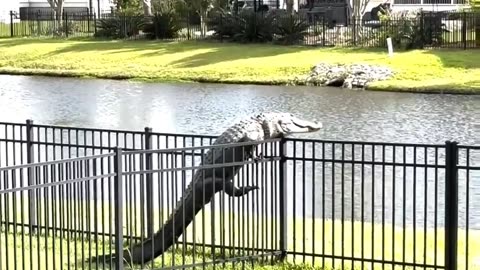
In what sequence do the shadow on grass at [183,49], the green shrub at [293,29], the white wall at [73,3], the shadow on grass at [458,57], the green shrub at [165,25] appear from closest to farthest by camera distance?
the shadow on grass at [458,57], the shadow on grass at [183,49], the green shrub at [293,29], the green shrub at [165,25], the white wall at [73,3]

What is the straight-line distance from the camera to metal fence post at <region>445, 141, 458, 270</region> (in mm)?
8516

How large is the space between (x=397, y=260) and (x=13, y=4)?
177 feet

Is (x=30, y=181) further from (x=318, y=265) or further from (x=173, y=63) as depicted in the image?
(x=173, y=63)

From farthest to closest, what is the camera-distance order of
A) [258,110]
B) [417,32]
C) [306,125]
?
[417,32], [258,110], [306,125]

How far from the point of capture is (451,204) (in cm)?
859

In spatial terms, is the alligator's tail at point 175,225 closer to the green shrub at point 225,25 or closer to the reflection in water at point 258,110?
the reflection in water at point 258,110

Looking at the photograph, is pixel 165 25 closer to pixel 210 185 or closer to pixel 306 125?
pixel 306 125

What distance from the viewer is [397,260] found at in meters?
9.53

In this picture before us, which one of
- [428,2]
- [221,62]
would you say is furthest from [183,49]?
[428,2]

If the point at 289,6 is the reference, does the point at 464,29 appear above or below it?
below

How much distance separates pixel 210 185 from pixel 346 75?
84.3 ft

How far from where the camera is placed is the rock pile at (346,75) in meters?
33.8

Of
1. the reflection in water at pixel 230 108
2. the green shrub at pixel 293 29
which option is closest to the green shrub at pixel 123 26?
the green shrub at pixel 293 29

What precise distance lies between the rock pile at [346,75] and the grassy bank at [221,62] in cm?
48
